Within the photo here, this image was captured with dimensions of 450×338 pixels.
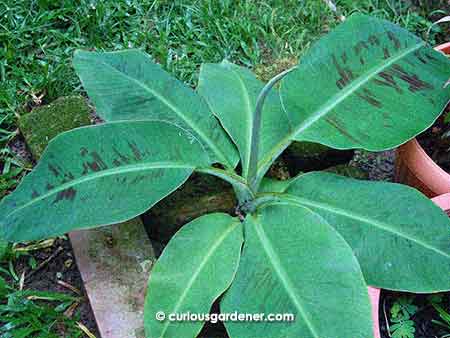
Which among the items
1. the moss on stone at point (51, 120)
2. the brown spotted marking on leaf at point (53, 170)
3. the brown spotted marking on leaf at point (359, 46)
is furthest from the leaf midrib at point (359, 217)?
the moss on stone at point (51, 120)

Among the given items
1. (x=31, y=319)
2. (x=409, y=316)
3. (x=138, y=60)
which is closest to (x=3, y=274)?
(x=31, y=319)

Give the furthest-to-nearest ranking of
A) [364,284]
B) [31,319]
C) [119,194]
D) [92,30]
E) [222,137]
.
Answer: [92,30] → [222,137] → [31,319] → [119,194] → [364,284]

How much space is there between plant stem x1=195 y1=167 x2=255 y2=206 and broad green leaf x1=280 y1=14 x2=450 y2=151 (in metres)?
0.21

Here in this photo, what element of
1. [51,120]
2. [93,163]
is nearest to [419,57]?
[93,163]

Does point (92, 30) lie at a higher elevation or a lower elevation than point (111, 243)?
higher

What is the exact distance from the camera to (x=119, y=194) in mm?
1522

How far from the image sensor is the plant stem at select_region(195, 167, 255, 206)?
1.62m

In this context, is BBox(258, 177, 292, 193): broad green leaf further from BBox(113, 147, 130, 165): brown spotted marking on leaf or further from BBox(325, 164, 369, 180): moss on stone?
BBox(113, 147, 130, 165): brown spotted marking on leaf

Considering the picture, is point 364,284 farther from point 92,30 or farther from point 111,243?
point 92,30

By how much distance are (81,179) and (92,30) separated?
1.16 meters

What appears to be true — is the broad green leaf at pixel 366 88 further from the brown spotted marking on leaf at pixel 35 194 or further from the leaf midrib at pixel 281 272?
the brown spotted marking on leaf at pixel 35 194

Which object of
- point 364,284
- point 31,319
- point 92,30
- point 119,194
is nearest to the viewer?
point 364,284

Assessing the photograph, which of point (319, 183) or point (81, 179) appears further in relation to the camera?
point (319, 183)

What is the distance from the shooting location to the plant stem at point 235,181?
5.32 ft
